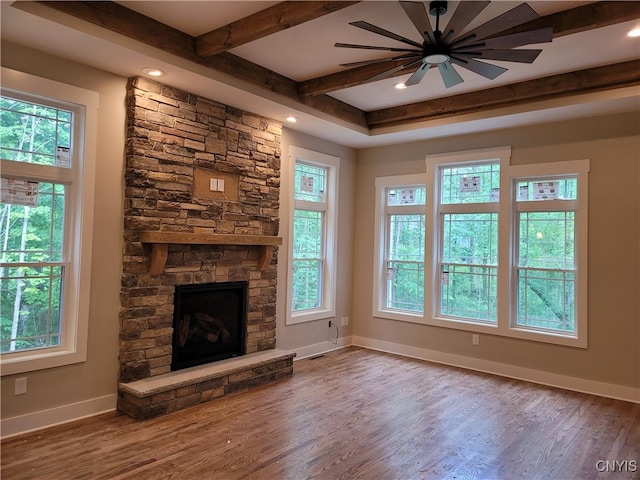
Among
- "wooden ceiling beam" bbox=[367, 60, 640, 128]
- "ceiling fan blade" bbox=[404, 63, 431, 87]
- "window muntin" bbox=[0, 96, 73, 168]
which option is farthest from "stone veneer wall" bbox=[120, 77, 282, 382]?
"ceiling fan blade" bbox=[404, 63, 431, 87]

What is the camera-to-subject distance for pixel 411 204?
5949mm

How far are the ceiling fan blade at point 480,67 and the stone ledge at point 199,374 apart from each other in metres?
3.16

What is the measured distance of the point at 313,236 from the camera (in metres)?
5.85

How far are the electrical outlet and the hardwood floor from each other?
0.31 metres

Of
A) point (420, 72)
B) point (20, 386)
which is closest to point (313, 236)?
point (420, 72)

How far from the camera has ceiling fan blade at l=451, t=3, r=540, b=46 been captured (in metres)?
2.36

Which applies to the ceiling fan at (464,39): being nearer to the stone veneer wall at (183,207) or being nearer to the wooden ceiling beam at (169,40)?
the wooden ceiling beam at (169,40)

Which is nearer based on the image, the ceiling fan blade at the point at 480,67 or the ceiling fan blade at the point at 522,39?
the ceiling fan blade at the point at 522,39

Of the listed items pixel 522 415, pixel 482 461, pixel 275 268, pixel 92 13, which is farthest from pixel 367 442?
pixel 92 13

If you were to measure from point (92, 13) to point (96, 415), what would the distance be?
2972 millimetres

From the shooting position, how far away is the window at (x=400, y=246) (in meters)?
5.86

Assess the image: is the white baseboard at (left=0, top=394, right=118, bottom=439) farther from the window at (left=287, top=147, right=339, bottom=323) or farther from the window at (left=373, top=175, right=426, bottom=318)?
the window at (left=373, top=175, right=426, bottom=318)

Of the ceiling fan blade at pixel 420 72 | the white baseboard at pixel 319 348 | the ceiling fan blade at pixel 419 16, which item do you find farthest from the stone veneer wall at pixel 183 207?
the ceiling fan blade at pixel 419 16

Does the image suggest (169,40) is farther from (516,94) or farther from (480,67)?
(516,94)
